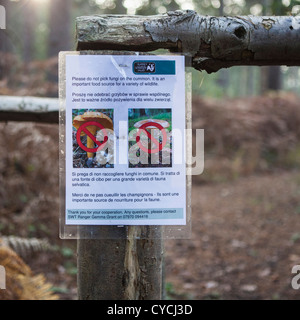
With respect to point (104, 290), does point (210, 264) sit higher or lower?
lower

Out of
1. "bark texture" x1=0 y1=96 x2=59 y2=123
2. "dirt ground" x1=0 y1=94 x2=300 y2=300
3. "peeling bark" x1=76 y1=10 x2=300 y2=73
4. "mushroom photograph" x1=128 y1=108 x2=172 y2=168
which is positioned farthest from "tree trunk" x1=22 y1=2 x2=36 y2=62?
"mushroom photograph" x1=128 y1=108 x2=172 y2=168

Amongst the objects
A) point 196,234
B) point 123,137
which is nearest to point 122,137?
point 123,137

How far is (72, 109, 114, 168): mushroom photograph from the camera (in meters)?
1.46

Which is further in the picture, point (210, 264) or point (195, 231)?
point (195, 231)

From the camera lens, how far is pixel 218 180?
820 cm

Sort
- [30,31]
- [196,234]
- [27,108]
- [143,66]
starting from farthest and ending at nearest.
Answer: [30,31], [196,234], [27,108], [143,66]

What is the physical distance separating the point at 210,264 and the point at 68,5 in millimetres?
6594

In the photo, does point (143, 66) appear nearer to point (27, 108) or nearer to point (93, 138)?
point (93, 138)

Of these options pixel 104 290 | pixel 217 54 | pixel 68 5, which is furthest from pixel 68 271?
pixel 68 5

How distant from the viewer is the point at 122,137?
1462mm

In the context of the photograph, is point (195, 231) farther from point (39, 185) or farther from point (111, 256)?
point (111, 256)

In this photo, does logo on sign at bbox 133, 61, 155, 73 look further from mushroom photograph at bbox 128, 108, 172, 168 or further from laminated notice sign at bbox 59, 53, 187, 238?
mushroom photograph at bbox 128, 108, 172, 168

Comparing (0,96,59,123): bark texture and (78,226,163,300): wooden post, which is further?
(0,96,59,123): bark texture

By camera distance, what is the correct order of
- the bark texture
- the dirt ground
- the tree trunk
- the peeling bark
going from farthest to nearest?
the tree trunk < the dirt ground < the bark texture < the peeling bark
